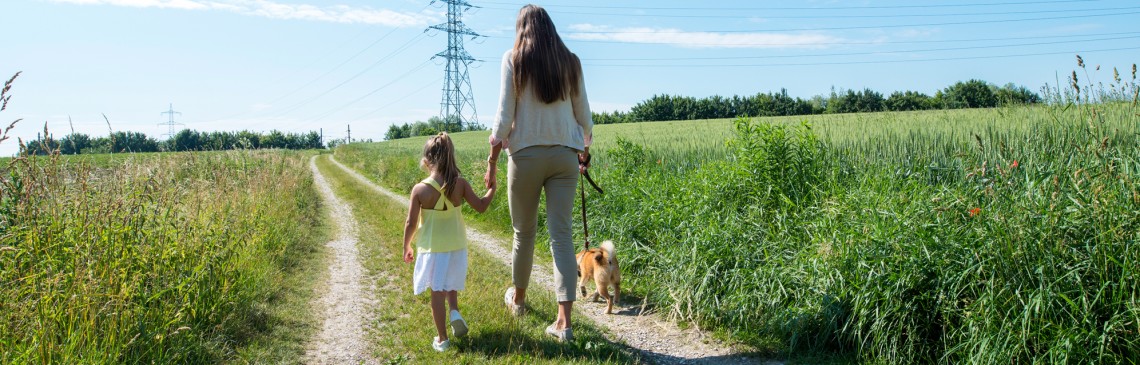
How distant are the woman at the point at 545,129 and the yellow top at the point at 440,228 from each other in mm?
358

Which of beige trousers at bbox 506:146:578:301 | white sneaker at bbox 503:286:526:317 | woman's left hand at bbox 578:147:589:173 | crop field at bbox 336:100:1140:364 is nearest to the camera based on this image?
crop field at bbox 336:100:1140:364

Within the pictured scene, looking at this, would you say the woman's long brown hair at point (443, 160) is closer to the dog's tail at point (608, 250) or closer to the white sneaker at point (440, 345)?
the white sneaker at point (440, 345)

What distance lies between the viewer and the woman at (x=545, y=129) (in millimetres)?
3951

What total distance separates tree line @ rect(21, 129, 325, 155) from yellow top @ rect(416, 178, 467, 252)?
230 cm

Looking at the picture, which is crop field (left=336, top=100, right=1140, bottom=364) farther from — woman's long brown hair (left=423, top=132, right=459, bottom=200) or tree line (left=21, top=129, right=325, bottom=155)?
tree line (left=21, top=129, right=325, bottom=155)

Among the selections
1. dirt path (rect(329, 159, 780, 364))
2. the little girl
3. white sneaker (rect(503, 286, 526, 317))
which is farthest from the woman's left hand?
dirt path (rect(329, 159, 780, 364))

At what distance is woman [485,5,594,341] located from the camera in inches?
156

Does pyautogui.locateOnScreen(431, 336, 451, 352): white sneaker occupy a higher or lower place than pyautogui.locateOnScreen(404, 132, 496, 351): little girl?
lower

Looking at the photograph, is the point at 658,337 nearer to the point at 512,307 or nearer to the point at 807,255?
the point at 512,307

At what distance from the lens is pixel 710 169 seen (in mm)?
6484

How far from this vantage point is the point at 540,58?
3926mm

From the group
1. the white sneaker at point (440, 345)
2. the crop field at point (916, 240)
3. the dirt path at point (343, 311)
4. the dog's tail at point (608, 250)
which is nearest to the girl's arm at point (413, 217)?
the white sneaker at point (440, 345)

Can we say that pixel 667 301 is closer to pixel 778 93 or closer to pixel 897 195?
pixel 897 195

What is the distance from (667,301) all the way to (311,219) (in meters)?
8.03
